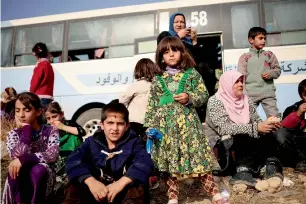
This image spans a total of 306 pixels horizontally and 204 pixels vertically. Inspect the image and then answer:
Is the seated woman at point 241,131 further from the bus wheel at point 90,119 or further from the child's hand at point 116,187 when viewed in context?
the bus wheel at point 90,119

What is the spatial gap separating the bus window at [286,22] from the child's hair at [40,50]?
4340 mm

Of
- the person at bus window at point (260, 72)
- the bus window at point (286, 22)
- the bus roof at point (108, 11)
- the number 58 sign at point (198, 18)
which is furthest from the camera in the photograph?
the bus roof at point (108, 11)

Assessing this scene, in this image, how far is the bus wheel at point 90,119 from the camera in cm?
684

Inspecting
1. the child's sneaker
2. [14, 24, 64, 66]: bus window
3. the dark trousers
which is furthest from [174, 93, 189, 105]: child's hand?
[14, 24, 64, 66]: bus window

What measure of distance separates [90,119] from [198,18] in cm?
328

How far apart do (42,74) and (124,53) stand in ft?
7.22

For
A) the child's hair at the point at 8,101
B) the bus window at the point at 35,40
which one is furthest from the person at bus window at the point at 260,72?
the child's hair at the point at 8,101

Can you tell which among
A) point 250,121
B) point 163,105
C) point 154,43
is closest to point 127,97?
point 163,105

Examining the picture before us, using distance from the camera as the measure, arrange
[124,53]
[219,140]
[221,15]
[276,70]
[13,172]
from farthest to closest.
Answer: [124,53]
[221,15]
[276,70]
[219,140]
[13,172]

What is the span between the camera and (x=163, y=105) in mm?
2783

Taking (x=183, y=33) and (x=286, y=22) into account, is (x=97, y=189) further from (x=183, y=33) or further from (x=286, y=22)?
(x=286, y=22)

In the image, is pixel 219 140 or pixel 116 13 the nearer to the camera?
pixel 219 140

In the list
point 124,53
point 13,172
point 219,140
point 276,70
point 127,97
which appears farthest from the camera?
point 124,53

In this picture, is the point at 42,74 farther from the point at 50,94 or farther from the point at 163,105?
the point at 163,105
